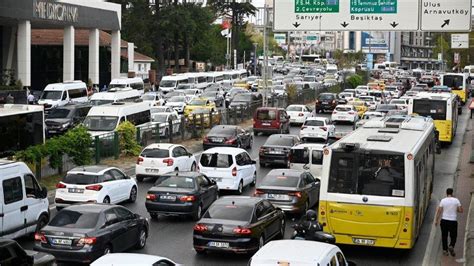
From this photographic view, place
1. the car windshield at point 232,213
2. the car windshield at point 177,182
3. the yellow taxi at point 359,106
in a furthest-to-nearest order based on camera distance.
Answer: the yellow taxi at point 359,106 → the car windshield at point 177,182 → the car windshield at point 232,213

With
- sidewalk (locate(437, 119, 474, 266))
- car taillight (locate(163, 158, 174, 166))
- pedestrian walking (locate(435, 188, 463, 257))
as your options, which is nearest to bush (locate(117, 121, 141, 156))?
car taillight (locate(163, 158, 174, 166))

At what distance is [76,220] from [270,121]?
96.4 ft

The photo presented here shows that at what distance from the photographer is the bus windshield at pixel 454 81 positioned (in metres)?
66.6

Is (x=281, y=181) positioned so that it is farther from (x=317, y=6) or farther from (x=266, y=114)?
(x=266, y=114)

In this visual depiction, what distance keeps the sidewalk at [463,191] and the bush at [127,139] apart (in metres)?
13.9

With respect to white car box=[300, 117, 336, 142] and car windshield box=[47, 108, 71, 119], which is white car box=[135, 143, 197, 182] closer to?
white car box=[300, 117, 336, 142]

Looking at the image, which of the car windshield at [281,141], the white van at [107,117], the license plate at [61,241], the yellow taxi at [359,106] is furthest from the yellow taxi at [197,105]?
the license plate at [61,241]

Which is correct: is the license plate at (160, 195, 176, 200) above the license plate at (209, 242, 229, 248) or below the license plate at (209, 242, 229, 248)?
above

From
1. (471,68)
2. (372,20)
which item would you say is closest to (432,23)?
(372,20)

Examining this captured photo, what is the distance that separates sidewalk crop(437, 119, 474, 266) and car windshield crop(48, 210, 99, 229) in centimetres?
776

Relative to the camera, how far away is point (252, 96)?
2311 inches

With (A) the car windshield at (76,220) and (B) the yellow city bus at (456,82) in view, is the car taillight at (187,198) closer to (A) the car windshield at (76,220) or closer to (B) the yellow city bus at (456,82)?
(A) the car windshield at (76,220)

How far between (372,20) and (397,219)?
1619 centimetres

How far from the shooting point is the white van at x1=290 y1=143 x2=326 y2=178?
1101 inches
